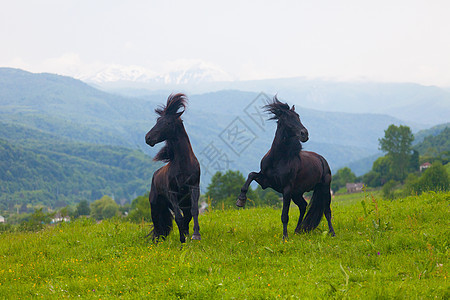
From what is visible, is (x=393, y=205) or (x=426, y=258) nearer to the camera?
(x=426, y=258)

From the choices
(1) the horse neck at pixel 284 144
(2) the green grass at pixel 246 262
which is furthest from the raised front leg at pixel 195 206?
(1) the horse neck at pixel 284 144

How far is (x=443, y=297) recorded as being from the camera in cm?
673

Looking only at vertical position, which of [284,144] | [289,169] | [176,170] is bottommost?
[176,170]

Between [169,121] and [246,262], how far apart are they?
4.36m

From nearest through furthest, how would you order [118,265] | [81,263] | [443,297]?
[443,297] → [118,265] → [81,263]

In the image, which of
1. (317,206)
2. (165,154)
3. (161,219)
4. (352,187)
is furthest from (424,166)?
(165,154)

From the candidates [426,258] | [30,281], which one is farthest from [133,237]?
[426,258]

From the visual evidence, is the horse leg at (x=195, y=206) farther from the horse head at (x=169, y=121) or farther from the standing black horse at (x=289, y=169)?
the horse head at (x=169, y=121)

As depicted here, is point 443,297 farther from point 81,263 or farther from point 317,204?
point 81,263

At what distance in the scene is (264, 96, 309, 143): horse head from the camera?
34.4 ft

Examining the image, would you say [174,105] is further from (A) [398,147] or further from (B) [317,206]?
(A) [398,147]

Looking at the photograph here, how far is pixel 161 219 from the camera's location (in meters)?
11.6

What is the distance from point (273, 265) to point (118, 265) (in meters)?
3.59

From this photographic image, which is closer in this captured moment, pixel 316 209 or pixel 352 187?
pixel 316 209
